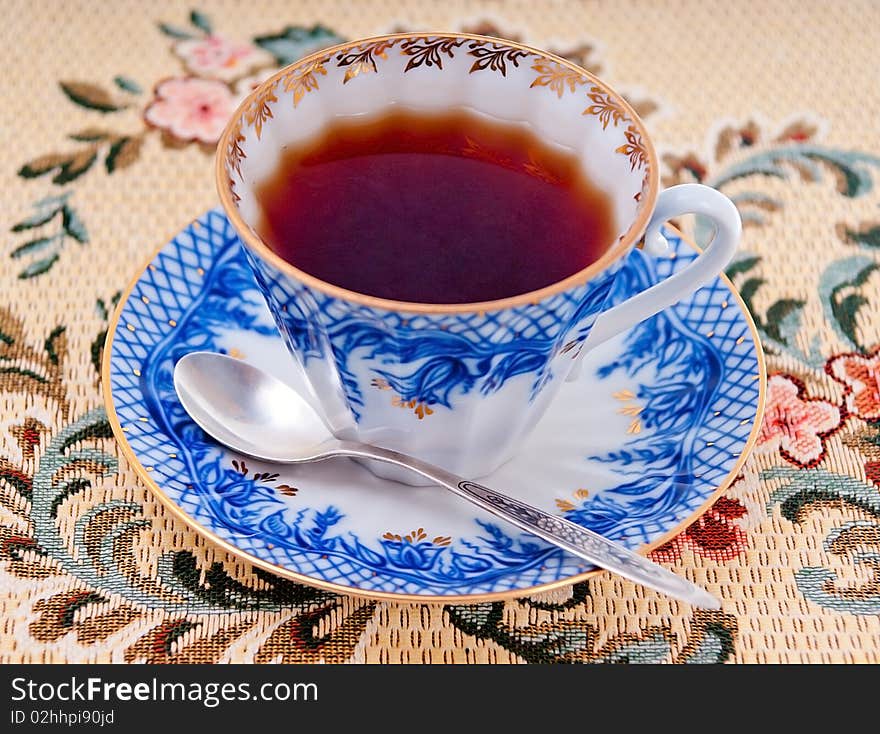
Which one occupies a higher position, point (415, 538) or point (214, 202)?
point (214, 202)

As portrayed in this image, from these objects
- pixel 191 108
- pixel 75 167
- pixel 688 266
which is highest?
pixel 191 108

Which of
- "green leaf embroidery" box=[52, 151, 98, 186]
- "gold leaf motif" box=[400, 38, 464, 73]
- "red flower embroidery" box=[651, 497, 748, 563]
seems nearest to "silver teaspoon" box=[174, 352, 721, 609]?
"red flower embroidery" box=[651, 497, 748, 563]

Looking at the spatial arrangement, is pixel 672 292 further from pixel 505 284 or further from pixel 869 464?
pixel 869 464

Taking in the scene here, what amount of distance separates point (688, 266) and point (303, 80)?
1.23ft

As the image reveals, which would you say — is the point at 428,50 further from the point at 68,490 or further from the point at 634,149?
the point at 68,490

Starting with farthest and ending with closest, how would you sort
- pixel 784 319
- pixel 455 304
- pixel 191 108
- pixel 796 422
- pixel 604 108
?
pixel 191 108, pixel 784 319, pixel 796 422, pixel 604 108, pixel 455 304

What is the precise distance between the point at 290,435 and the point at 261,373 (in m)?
0.07

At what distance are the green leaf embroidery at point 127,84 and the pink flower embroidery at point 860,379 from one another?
93 centimetres

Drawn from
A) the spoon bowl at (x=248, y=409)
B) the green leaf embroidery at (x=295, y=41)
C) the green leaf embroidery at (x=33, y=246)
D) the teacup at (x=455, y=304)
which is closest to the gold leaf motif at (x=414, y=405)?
the teacup at (x=455, y=304)

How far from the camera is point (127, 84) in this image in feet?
4.44

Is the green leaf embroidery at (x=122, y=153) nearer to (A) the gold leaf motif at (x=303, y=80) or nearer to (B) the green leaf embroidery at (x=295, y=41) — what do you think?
(B) the green leaf embroidery at (x=295, y=41)

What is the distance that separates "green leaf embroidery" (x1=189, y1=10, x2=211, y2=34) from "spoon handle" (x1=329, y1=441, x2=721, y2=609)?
82cm

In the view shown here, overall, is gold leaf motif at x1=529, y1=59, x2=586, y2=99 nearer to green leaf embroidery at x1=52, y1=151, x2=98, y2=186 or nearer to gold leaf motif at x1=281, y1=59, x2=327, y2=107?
gold leaf motif at x1=281, y1=59, x2=327, y2=107

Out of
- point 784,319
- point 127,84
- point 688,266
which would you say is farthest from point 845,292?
point 127,84
